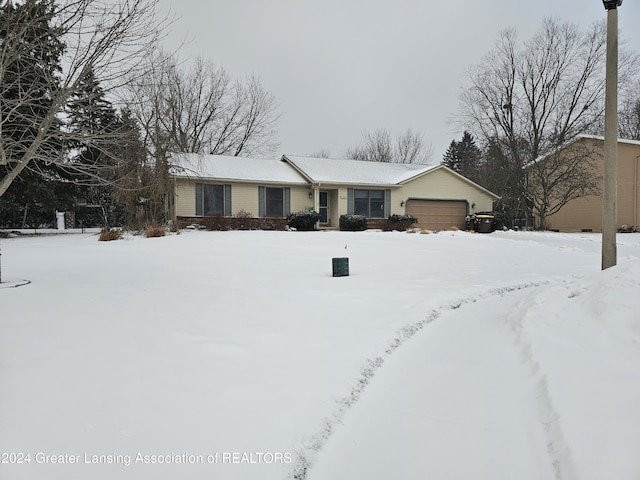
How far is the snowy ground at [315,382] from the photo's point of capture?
2.17 meters

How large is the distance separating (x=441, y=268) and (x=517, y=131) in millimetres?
19562

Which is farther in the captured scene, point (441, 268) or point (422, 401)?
point (441, 268)

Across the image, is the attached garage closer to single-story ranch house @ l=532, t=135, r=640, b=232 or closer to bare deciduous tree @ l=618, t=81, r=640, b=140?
single-story ranch house @ l=532, t=135, r=640, b=232

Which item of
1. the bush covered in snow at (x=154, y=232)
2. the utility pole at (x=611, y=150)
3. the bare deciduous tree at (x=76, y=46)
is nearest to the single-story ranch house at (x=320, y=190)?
the bush covered in snow at (x=154, y=232)

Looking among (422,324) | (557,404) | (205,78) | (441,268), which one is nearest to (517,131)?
(441,268)

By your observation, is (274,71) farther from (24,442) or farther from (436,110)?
(24,442)

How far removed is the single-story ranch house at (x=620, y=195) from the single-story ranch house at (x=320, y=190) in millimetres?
4781

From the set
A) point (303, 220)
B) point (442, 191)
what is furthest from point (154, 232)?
point (442, 191)

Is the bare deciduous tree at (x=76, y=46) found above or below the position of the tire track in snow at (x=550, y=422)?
above

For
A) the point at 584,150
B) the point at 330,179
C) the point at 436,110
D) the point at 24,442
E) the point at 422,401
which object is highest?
the point at 436,110

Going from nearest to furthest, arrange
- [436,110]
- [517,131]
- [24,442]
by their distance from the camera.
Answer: [24,442], [517,131], [436,110]

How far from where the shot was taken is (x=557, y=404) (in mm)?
2699

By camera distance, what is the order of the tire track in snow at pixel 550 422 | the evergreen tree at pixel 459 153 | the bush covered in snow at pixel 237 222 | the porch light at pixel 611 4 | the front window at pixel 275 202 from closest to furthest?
the tire track in snow at pixel 550 422 → the porch light at pixel 611 4 → the bush covered in snow at pixel 237 222 → the front window at pixel 275 202 → the evergreen tree at pixel 459 153

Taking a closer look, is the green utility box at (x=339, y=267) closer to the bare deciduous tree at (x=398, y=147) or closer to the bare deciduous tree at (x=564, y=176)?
the bare deciduous tree at (x=564, y=176)
